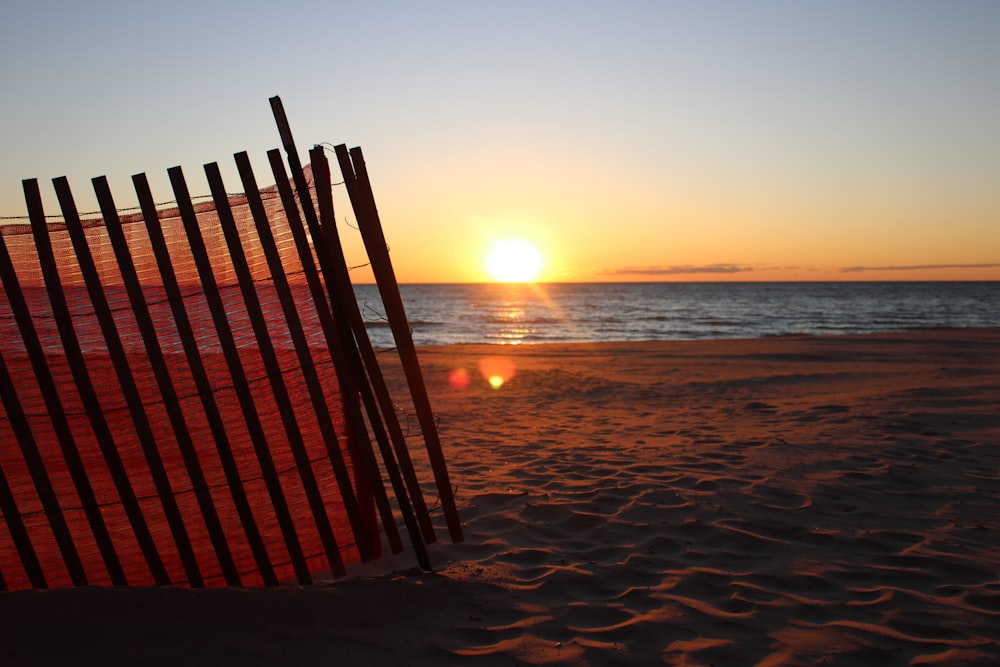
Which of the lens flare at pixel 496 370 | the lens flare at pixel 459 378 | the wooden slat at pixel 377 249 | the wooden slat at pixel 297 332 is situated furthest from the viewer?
the lens flare at pixel 496 370

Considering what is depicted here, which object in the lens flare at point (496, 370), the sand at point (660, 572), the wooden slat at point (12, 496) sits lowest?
the sand at point (660, 572)

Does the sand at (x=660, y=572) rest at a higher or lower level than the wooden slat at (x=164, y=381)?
lower

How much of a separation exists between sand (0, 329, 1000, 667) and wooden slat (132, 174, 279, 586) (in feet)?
0.92

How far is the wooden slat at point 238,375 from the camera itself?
3350 mm

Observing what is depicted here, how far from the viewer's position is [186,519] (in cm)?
362

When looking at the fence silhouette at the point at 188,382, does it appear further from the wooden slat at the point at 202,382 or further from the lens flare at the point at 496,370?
the lens flare at the point at 496,370

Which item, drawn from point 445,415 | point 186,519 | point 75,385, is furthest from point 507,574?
point 445,415

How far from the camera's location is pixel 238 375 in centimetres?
347

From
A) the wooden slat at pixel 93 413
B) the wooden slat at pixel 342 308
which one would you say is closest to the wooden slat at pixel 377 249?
the wooden slat at pixel 342 308

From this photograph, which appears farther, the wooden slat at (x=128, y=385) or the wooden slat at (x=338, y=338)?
the wooden slat at (x=338, y=338)

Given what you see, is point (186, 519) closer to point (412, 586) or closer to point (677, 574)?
point (412, 586)

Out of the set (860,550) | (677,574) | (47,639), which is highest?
(47,639)

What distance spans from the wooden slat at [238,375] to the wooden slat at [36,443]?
2.83 feet

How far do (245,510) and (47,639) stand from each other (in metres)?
1.00
